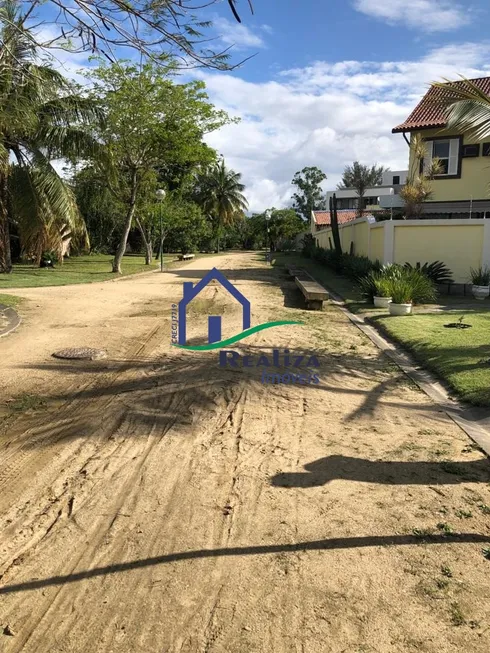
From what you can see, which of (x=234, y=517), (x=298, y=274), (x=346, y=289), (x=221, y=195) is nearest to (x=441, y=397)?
(x=234, y=517)

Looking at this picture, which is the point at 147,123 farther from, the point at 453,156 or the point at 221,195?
the point at 221,195

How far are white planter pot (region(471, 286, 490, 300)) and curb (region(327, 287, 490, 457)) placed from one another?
5.77 m

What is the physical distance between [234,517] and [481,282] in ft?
41.7

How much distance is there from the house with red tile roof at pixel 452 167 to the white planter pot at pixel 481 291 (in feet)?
23.9

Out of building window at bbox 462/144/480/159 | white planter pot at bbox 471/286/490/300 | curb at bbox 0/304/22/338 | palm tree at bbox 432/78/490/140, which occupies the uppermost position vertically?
building window at bbox 462/144/480/159

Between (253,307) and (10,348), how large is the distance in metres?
5.75

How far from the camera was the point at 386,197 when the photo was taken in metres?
21.7

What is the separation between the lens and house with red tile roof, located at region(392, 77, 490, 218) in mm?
19875

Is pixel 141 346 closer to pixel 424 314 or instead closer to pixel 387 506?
pixel 387 506

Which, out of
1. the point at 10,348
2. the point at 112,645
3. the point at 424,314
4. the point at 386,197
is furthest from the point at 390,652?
the point at 386,197

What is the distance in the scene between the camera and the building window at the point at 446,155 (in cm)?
2023

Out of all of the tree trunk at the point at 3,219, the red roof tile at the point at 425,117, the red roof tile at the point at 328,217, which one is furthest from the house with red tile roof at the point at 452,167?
the red roof tile at the point at 328,217

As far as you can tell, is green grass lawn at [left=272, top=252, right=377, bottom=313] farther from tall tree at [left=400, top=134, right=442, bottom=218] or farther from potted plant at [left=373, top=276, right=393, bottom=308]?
tall tree at [left=400, top=134, right=442, bottom=218]

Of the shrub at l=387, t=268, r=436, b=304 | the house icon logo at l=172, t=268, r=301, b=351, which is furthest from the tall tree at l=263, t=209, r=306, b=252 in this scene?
the house icon logo at l=172, t=268, r=301, b=351
